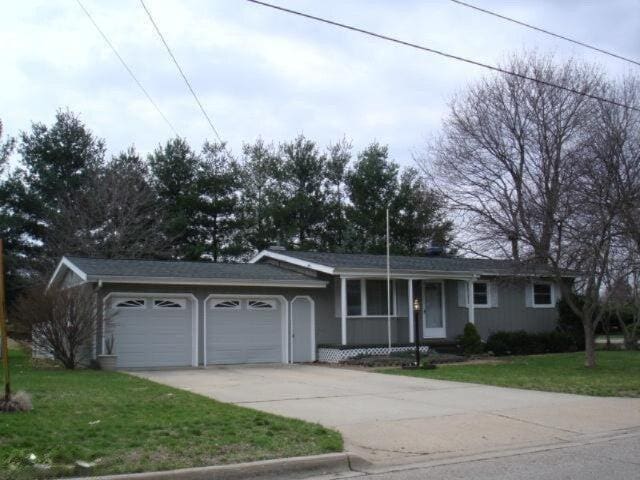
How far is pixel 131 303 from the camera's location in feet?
65.2

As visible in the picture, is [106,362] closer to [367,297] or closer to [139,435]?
[367,297]

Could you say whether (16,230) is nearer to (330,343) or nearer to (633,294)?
(330,343)

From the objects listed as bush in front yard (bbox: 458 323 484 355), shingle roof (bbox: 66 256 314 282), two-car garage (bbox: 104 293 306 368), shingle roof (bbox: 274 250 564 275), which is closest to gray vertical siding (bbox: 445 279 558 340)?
shingle roof (bbox: 274 250 564 275)

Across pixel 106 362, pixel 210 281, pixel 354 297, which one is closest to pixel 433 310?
pixel 354 297

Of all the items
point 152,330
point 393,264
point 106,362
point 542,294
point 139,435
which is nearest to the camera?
point 139,435

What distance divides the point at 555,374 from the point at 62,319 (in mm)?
13030

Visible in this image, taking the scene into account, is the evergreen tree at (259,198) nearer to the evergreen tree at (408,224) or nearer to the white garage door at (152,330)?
the evergreen tree at (408,224)

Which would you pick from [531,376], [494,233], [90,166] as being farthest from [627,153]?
[90,166]

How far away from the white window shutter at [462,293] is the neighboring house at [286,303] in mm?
38

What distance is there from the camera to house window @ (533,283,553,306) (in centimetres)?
2830

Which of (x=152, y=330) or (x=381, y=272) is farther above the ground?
(x=381, y=272)

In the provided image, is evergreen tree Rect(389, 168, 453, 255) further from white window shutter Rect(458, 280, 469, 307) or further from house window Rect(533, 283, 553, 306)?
white window shutter Rect(458, 280, 469, 307)

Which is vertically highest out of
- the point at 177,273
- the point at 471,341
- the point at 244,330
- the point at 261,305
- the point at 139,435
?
the point at 177,273

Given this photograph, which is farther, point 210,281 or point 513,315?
point 513,315
